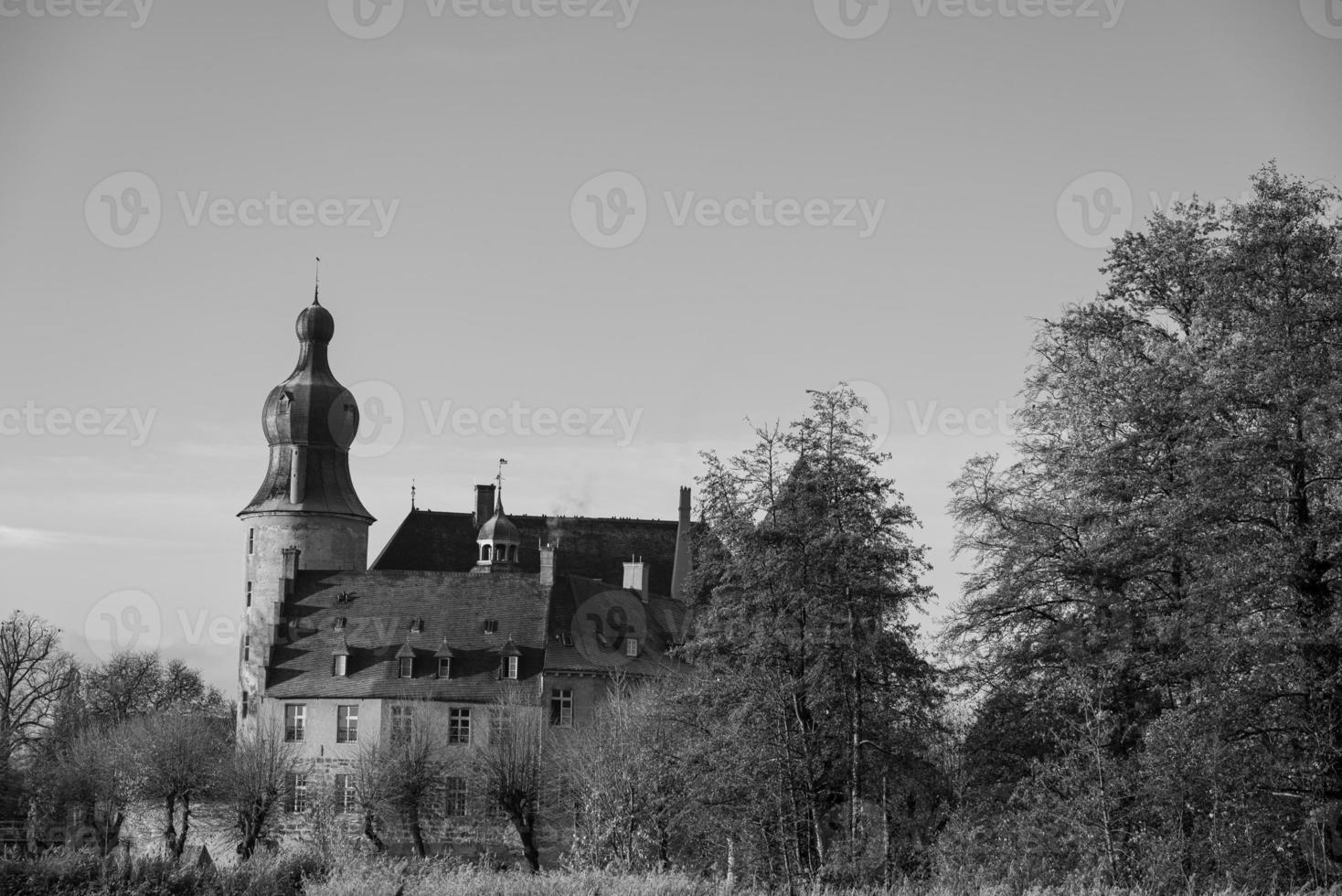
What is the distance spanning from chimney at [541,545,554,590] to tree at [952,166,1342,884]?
121 feet

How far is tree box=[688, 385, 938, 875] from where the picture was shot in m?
33.2

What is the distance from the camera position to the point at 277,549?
76.2 meters

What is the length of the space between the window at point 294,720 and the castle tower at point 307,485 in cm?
865

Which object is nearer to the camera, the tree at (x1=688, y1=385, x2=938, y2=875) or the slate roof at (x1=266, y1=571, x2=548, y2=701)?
the tree at (x1=688, y1=385, x2=938, y2=875)

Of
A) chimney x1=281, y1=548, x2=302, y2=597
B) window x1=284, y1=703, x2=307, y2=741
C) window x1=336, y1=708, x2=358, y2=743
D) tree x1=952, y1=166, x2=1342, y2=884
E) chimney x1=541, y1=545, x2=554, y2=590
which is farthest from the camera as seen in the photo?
chimney x1=281, y1=548, x2=302, y2=597

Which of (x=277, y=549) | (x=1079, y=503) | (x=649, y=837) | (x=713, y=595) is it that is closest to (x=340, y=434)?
(x=277, y=549)

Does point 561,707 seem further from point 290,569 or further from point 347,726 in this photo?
point 290,569

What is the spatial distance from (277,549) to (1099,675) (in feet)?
169

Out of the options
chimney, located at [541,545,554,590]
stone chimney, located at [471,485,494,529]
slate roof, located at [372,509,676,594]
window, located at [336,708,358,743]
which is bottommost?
window, located at [336,708,358,743]

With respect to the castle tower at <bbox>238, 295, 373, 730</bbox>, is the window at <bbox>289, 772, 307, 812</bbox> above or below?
below

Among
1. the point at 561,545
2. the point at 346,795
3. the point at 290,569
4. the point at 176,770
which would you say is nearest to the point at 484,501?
the point at 561,545

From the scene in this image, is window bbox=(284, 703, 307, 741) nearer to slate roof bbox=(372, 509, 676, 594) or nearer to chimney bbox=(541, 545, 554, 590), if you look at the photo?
chimney bbox=(541, 545, 554, 590)

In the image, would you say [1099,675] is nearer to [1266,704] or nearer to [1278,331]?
[1266,704]

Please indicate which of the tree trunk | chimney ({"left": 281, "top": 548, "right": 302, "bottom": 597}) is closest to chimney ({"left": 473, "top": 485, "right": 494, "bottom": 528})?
chimney ({"left": 281, "top": 548, "right": 302, "bottom": 597})
